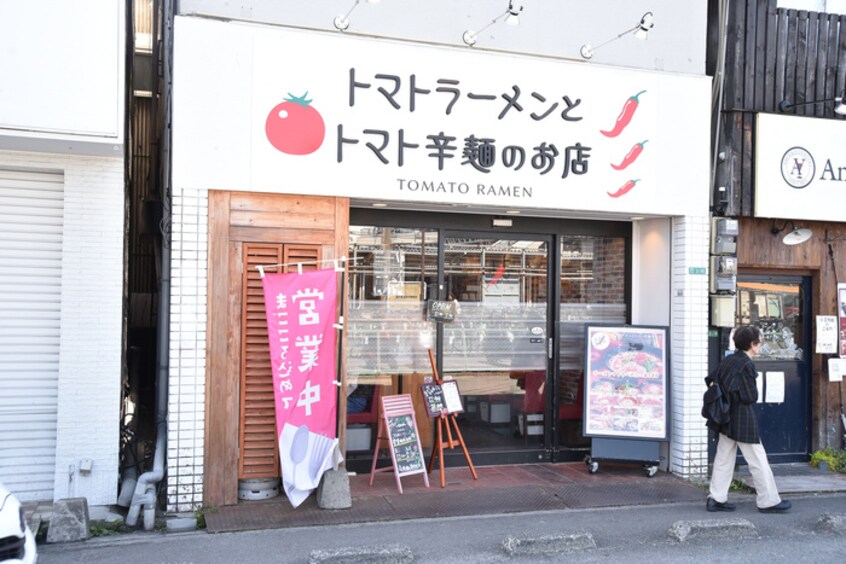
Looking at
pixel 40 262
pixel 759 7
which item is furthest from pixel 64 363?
pixel 759 7

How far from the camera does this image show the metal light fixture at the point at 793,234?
9.44 m

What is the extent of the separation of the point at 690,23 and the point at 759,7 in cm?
108

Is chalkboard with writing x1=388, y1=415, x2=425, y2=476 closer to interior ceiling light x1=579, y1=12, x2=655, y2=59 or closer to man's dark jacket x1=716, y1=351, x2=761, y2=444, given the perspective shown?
man's dark jacket x1=716, y1=351, x2=761, y2=444

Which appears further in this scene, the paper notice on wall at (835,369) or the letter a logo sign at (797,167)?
the paper notice on wall at (835,369)

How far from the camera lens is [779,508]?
298 inches

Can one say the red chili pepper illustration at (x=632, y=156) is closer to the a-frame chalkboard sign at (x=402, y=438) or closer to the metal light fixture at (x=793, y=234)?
the metal light fixture at (x=793, y=234)

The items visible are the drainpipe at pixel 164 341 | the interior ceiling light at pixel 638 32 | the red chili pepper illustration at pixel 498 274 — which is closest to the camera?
the drainpipe at pixel 164 341

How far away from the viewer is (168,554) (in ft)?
20.3

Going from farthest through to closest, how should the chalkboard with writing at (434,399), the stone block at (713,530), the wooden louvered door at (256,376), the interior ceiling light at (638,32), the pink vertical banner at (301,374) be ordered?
the interior ceiling light at (638,32), the chalkboard with writing at (434,399), the wooden louvered door at (256,376), the pink vertical banner at (301,374), the stone block at (713,530)

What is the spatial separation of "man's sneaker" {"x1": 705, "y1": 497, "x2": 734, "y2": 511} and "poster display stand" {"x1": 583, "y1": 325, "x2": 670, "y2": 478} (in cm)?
118

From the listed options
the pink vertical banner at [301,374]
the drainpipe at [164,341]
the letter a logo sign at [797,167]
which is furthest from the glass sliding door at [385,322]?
the letter a logo sign at [797,167]

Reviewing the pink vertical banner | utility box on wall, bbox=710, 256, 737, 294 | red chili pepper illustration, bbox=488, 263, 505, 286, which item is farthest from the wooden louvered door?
utility box on wall, bbox=710, 256, 737, 294

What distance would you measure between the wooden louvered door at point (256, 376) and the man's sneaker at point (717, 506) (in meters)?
4.25

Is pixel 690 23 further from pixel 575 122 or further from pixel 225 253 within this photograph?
pixel 225 253
